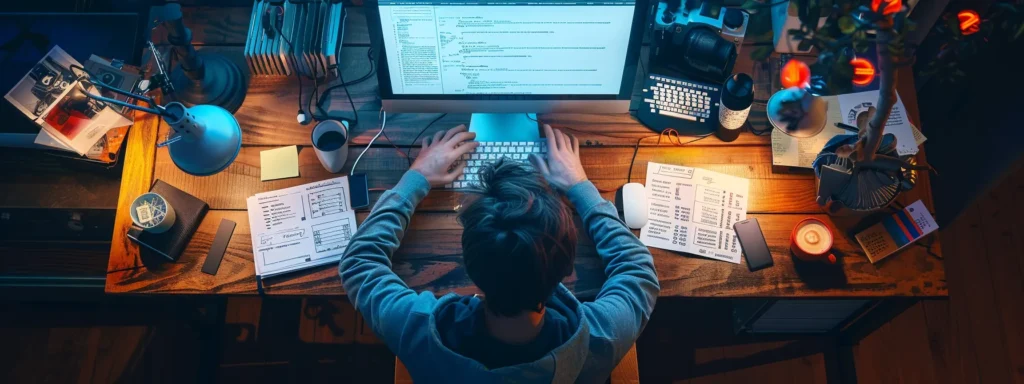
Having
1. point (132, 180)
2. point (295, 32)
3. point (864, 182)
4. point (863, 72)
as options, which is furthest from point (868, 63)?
point (132, 180)

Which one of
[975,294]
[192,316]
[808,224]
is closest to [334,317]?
[192,316]

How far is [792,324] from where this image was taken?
2.18 m

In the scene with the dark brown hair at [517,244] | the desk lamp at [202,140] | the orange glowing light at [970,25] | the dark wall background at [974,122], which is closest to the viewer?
the dark brown hair at [517,244]

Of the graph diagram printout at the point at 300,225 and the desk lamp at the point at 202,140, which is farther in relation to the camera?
the graph diagram printout at the point at 300,225

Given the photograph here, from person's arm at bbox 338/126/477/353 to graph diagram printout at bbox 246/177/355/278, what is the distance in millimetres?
119

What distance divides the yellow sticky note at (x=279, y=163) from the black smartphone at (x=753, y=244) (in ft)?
3.56

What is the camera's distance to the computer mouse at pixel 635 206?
1596mm

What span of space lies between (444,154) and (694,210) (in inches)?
24.2

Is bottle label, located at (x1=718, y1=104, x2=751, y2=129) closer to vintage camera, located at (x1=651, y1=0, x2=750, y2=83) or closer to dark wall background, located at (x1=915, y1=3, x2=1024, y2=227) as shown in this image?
vintage camera, located at (x1=651, y1=0, x2=750, y2=83)

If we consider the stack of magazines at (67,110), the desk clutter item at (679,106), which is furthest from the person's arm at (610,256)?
the stack of magazines at (67,110)

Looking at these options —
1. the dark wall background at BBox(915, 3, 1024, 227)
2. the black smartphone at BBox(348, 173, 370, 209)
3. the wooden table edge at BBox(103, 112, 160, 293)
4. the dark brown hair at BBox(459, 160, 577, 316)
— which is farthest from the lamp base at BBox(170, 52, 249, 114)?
the dark wall background at BBox(915, 3, 1024, 227)

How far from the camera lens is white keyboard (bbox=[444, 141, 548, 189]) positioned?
1.66 metres

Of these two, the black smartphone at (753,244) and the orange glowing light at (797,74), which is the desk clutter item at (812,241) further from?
the orange glowing light at (797,74)

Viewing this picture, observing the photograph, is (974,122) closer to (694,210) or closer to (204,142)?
(694,210)
